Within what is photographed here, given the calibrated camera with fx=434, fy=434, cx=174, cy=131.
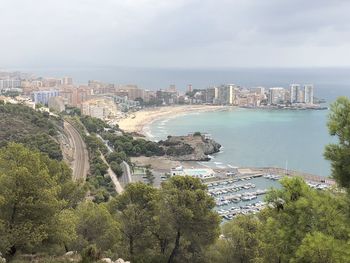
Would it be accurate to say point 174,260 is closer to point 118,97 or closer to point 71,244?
point 71,244

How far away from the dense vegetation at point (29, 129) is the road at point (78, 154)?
111cm

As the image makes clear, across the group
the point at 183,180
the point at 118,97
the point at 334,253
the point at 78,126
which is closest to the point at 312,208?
the point at 334,253

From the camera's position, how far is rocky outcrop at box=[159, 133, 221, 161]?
33.7 meters

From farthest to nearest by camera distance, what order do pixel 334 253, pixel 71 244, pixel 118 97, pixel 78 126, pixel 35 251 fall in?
pixel 118 97 → pixel 78 126 → pixel 71 244 → pixel 35 251 → pixel 334 253

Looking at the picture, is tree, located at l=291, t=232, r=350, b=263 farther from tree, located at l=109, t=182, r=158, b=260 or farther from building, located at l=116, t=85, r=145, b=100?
building, located at l=116, t=85, r=145, b=100

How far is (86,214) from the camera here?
729cm

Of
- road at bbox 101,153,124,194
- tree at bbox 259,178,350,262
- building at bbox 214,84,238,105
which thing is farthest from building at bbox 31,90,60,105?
Result: tree at bbox 259,178,350,262

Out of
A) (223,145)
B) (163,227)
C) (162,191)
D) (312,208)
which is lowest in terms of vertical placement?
(223,145)

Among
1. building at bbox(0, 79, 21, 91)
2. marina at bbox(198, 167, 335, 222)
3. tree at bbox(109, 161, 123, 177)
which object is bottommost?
marina at bbox(198, 167, 335, 222)

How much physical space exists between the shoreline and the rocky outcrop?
8.02 metres

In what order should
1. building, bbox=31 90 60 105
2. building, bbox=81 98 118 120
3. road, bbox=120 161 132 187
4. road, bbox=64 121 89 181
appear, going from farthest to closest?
building, bbox=31 90 60 105 → building, bbox=81 98 118 120 → road, bbox=120 161 132 187 → road, bbox=64 121 89 181

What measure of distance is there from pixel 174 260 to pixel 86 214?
165 cm

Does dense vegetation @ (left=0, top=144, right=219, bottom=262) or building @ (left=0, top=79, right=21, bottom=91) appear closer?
dense vegetation @ (left=0, top=144, right=219, bottom=262)

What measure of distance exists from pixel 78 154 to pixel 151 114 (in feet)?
110
